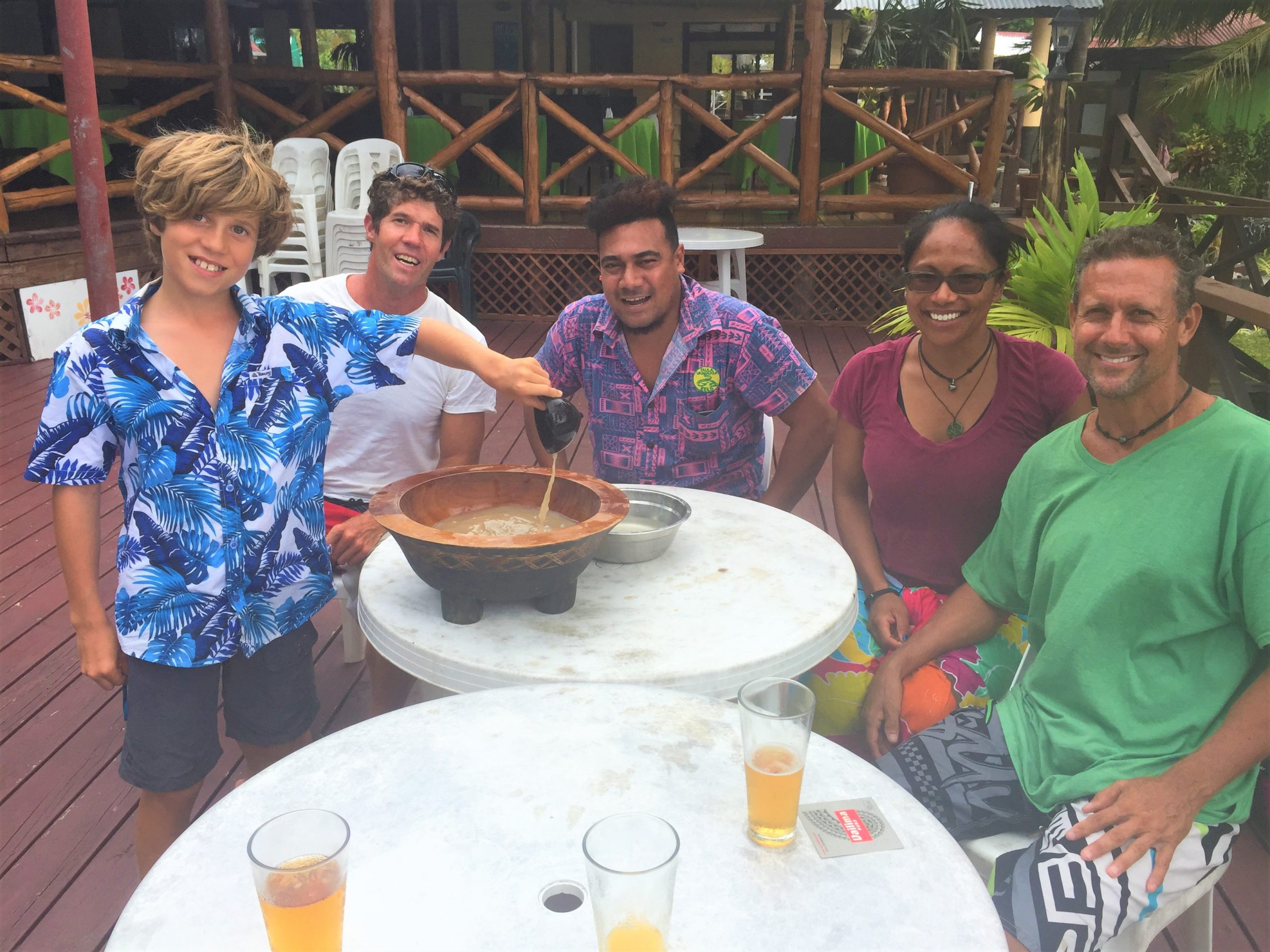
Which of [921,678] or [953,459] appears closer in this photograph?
[921,678]

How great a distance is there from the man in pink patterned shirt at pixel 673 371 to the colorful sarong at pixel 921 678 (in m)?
0.52

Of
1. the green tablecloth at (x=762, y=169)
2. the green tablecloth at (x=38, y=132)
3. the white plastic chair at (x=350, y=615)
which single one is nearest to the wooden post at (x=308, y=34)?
the green tablecloth at (x=38, y=132)

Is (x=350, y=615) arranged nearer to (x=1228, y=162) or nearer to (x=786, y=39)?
(x=786, y=39)

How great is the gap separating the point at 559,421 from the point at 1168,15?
20.0 m

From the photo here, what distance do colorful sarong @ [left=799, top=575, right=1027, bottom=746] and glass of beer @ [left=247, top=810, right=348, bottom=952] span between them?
3.83 feet

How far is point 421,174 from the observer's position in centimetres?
235

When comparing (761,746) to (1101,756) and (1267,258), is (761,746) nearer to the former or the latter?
(1101,756)

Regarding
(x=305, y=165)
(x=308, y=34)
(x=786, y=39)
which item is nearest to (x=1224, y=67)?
(x=786, y=39)

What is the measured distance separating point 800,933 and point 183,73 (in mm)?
7490

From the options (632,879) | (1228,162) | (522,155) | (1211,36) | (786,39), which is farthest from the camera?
(1211,36)

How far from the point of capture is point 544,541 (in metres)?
1.37

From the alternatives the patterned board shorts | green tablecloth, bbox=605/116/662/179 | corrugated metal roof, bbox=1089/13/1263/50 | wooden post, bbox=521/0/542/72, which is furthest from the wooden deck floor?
corrugated metal roof, bbox=1089/13/1263/50

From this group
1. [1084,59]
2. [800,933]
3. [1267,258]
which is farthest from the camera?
[1084,59]

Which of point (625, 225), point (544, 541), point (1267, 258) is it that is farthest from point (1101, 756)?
point (1267, 258)
